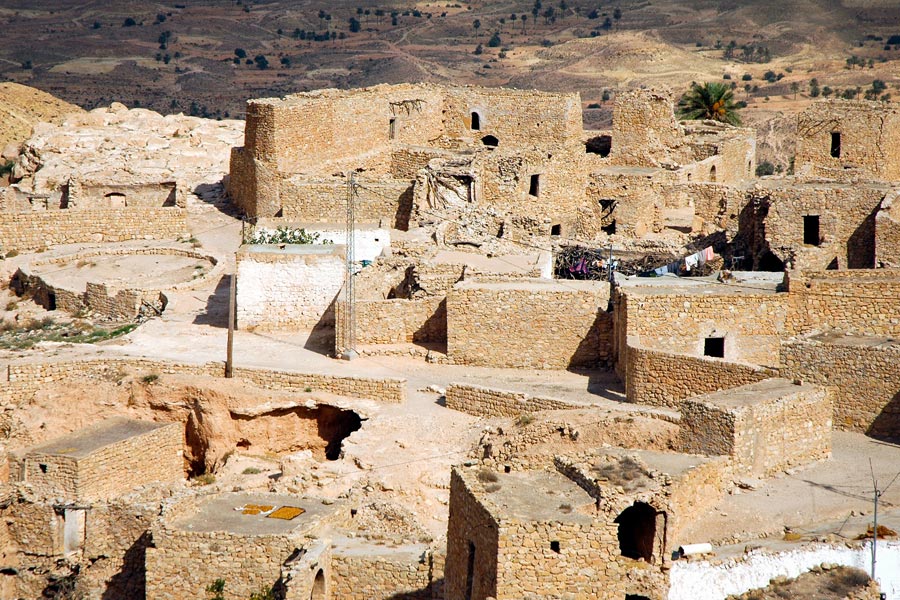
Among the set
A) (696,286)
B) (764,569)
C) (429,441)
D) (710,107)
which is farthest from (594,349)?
(710,107)

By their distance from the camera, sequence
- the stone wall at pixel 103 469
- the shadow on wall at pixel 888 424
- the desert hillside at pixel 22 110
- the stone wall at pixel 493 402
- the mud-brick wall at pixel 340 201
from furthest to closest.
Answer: the desert hillside at pixel 22 110 → the mud-brick wall at pixel 340 201 → the stone wall at pixel 103 469 → the stone wall at pixel 493 402 → the shadow on wall at pixel 888 424

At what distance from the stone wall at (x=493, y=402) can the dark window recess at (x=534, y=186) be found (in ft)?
38.5

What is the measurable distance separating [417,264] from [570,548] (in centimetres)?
1352

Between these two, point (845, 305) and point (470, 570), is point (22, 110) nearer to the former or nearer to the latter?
point (845, 305)

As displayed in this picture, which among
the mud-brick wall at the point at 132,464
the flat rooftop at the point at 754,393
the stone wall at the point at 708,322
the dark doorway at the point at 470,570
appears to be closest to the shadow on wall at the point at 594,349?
the stone wall at the point at 708,322

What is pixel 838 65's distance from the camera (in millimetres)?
93875

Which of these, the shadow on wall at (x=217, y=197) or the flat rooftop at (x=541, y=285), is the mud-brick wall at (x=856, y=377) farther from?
the shadow on wall at (x=217, y=197)

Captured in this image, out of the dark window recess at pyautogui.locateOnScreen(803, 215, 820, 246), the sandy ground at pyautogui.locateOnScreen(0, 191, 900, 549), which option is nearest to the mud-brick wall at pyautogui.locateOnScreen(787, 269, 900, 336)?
the sandy ground at pyautogui.locateOnScreen(0, 191, 900, 549)

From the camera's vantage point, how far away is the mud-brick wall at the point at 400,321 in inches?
1241

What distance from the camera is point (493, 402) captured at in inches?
1117

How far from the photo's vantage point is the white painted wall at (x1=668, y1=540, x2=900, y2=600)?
21250mm

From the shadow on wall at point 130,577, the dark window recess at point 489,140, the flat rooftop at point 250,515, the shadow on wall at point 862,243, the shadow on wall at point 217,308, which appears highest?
the dark window recess at point 489,140

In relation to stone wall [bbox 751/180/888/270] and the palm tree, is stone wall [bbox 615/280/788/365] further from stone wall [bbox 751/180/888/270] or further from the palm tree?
the palm tree

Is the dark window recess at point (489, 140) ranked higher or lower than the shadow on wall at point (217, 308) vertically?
higher
